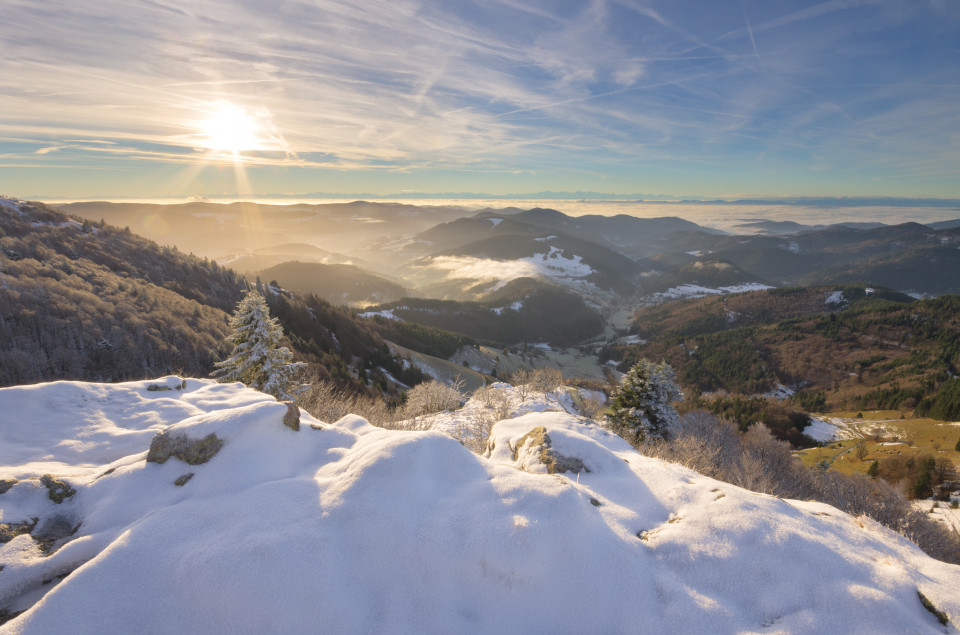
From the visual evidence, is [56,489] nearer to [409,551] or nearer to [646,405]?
[409,551]

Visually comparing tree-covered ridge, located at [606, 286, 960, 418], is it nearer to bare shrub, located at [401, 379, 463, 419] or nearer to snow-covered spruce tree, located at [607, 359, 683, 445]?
snow-covered spruce tree, located at [607, 359, 683, 445]

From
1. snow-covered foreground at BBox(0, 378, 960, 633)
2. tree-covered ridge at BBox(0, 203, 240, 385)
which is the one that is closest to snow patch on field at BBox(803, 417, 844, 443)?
snow-covered foreground at BBox(0, 378, 960, 633)

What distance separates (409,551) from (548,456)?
7.32 metres

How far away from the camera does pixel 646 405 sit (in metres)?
35.4

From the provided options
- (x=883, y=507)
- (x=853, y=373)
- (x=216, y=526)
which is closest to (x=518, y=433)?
(x=216, y=526)

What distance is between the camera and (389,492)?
348 inches

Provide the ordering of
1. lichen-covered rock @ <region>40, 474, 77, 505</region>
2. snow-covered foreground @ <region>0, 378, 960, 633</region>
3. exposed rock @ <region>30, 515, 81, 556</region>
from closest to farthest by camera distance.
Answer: snow-covered foreground @ <region>0, 378, 960, 633</region>
exposed rock @ <region>30, 515, 81, 556</region>
lichen-covered rock @ <region>40, 474, 77, 505</region>

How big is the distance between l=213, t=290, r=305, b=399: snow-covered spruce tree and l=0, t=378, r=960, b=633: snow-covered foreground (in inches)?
659

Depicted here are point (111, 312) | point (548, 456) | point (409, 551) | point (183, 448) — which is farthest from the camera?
point (111, 312)

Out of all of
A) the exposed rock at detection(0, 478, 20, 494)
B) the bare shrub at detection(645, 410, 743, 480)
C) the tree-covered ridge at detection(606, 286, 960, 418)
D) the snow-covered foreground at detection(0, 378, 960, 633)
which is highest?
the exposed rock at detection(0, 478, 20, 494)

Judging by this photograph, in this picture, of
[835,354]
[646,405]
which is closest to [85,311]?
Answer: [646,405]

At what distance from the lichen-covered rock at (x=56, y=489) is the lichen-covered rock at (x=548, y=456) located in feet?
45.2

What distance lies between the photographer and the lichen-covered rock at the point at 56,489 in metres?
8.95

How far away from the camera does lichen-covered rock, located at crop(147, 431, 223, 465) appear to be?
9.84 metres
